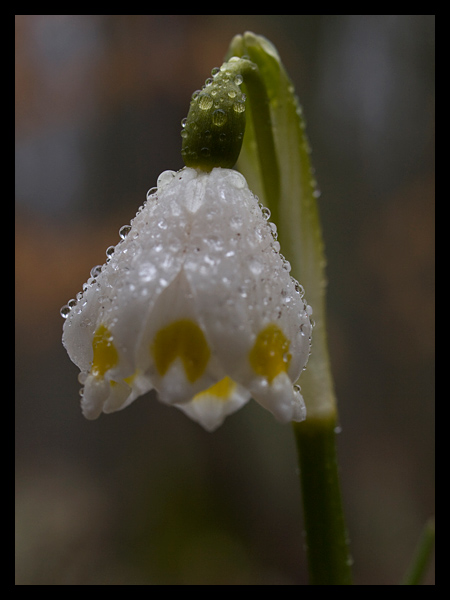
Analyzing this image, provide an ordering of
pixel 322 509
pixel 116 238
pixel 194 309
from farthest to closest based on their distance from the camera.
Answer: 1. pixel 116 238
2. pixel 322 509
3. pixel 194 309

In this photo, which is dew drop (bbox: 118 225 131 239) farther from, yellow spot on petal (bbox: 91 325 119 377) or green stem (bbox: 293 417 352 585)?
green stem (bbox: 293 417 352 585)

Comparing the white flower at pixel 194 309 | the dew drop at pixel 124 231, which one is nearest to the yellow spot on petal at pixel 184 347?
the white flower at pixel 194 309

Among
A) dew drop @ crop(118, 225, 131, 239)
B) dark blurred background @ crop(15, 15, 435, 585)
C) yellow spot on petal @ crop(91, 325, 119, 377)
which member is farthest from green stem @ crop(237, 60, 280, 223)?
dark blurred background @ crop(15, 15, 435, 585)

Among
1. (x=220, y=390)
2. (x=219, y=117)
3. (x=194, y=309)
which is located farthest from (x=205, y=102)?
(x=220, y=390)

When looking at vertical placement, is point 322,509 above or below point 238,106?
below

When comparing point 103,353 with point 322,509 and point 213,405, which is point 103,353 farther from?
point 322,509

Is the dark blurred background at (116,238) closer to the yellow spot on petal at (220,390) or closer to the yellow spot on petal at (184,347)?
the yellow spot on petal at (220,390)
